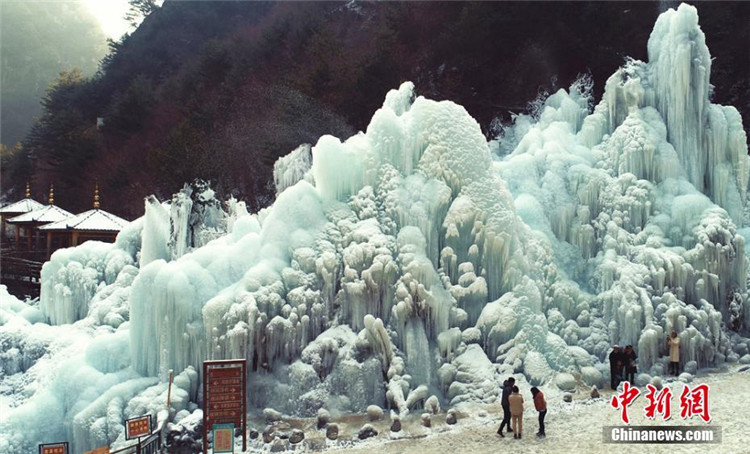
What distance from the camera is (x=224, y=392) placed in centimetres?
797

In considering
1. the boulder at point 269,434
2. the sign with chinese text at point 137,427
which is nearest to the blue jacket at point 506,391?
the boulder at point 269,434

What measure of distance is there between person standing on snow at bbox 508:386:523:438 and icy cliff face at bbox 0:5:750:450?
149 cm

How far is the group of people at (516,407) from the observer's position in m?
8.16

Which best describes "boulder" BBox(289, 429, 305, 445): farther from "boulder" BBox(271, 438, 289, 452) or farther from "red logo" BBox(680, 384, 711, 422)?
"red logo" BBox(680, 384, 711, 422)

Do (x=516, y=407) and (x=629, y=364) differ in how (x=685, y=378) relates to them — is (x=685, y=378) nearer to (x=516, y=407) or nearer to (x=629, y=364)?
(x=629, y=364)

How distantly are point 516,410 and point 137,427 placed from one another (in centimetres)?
449

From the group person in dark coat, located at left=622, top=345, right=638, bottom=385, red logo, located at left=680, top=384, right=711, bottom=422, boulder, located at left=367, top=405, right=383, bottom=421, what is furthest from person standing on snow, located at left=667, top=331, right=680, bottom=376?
boulder, located at left=367, top=405, right=383, bottom=421

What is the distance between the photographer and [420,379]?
1002cm

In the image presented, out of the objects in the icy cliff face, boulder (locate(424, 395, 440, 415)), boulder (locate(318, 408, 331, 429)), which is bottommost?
boulder (locate(318, 408, 331, 429))

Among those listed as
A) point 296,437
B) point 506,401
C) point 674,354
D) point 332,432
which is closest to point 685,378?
point 674,354

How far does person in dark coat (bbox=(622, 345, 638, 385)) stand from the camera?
10.4 metres

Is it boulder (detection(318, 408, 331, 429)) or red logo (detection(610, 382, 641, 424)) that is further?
boulder (detection(318, 408, 331, 429))

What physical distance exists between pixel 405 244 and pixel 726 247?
574cm

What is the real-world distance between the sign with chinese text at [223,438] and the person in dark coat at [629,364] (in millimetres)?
6122
